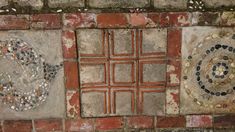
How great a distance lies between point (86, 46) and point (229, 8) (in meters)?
0.89

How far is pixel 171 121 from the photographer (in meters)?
2.38

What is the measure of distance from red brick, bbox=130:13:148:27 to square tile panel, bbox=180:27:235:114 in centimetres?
26

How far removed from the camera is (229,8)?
2.17 metres

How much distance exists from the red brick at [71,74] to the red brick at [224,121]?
0.95m

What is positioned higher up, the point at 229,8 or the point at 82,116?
the point at 229,8

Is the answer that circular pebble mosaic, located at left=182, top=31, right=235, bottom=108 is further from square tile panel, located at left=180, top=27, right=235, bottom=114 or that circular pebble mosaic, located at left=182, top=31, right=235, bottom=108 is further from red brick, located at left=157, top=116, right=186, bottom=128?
red brick, located at left=157, top=116, right=186, bottom=128

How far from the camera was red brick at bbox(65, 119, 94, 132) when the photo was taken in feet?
7.68

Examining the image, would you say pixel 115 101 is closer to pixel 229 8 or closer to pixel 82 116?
pixel 82 116

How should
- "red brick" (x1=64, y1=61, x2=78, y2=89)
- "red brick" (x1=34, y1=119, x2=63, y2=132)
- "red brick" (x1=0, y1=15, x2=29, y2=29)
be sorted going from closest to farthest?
"red brick" (x1=0, y1=15, x2=29, y2=29), "red brick" (x1=64, y1=61, x2=78, y2=89), "red brick" (x1=34, y1=119, x2=63, y2=132)

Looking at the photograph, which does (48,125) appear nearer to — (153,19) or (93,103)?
(93,103)

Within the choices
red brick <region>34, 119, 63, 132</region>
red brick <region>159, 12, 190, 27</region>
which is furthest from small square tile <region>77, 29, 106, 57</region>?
red brick <region>34, 119, 63, 132</region>

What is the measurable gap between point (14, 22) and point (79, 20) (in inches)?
15.1

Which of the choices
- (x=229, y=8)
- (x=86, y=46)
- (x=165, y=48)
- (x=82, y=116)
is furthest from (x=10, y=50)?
(x=229, y=8)

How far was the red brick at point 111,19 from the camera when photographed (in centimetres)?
214
